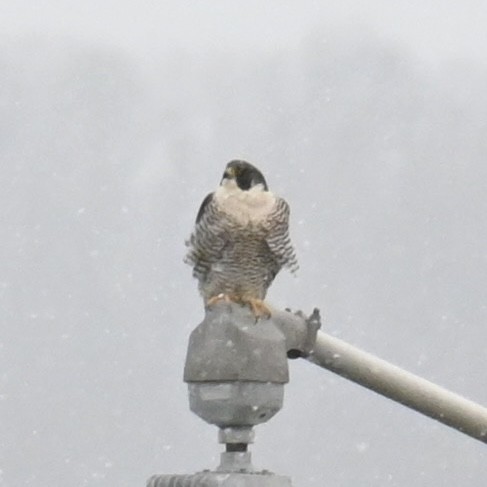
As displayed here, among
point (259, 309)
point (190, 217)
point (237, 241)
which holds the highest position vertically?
point (190, 217)

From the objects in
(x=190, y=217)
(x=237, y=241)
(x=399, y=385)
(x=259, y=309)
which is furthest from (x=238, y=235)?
(x=190, y=217)

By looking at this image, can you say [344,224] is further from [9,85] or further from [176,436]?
[9,85]

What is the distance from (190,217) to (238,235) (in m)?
71.1

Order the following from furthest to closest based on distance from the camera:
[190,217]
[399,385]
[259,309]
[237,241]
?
[190,217] < [237,241] < [399,385] < [259,309]

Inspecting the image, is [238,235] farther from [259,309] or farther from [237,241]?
[259,309]

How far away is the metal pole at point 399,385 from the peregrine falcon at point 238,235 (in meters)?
0.64

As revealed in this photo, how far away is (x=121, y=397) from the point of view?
299 feet

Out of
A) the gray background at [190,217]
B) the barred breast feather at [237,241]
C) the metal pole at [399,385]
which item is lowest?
the metal pole at [399,385]

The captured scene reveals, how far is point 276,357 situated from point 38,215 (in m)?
90.8

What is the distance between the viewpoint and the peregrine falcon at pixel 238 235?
169 inches

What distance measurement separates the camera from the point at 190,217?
7562 centimetres

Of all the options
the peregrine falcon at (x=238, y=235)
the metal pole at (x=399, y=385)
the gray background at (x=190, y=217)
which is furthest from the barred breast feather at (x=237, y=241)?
the gray background at (x=190, y=217)

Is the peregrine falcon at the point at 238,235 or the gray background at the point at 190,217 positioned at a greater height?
the gray background at the point at 190,217

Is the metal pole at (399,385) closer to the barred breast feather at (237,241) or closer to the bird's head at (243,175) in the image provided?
the barred breast feather at (237,241)
